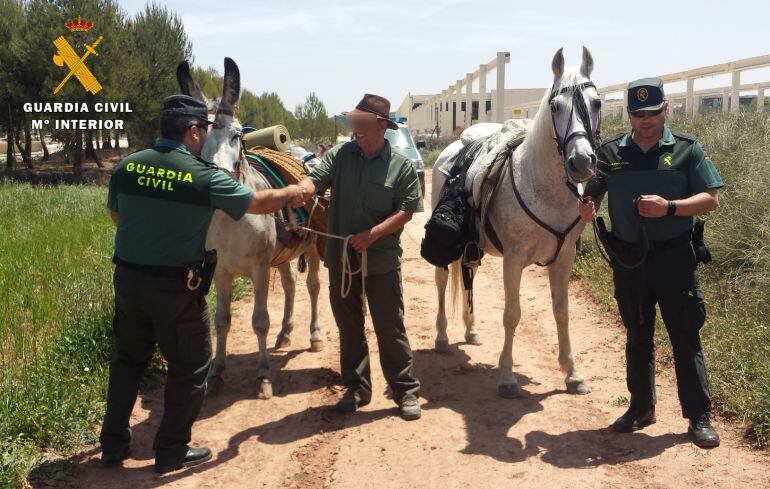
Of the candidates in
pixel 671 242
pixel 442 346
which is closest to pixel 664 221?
pixel 671 242

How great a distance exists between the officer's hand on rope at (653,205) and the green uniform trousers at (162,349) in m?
2.80

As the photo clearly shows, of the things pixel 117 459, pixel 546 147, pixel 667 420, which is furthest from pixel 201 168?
pixel 667 420

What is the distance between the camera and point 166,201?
12.8ft

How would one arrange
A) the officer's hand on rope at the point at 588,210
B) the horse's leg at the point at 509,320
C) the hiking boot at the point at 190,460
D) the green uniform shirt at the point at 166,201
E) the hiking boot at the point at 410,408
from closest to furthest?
the green uniform shirt at the point at 166,201 → the hiking boot at the point at 190,460 → the officer's hand on rope at the point at 588,210 → the hiking boot at the point at 410,408 → the horse's leg at the point at 509,320

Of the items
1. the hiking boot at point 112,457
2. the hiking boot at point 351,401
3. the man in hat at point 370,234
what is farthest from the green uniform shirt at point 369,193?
the hiking boot at point 112,457

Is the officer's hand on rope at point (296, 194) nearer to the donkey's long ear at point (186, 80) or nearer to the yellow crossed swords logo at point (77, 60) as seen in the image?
the donkey's long ear at point (186, 80)

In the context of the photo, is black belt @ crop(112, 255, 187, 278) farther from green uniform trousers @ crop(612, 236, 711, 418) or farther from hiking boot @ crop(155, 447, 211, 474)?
green uniform trousers @ crop(612, 236, 711, 418)

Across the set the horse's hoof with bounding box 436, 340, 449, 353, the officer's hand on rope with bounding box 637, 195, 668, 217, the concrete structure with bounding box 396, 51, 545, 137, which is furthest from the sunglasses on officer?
the concrete structure with bounding box 396, 51, 545, 137

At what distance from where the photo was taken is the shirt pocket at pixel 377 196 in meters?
4.88

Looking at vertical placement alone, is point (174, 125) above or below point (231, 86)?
below

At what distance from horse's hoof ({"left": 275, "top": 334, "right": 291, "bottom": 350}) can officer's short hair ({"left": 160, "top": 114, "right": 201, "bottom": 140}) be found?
329 centimetres

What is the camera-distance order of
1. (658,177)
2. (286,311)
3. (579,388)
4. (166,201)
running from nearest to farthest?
1. (166,201)
2. (658,177)
3. (579,388)
4. (286,311)

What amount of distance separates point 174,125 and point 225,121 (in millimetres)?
1094

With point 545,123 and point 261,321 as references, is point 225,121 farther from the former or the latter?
point 545,123
